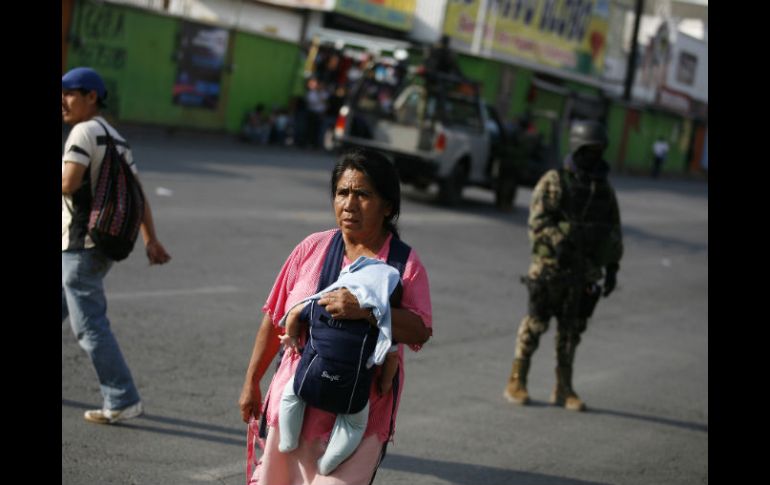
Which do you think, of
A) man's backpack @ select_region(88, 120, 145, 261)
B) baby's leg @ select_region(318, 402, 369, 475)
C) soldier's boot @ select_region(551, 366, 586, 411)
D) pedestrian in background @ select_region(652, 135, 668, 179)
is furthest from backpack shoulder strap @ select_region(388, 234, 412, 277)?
pedestrian in background @ select_region(652, 135, 668, 179)

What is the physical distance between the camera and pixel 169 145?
23734 millimetres

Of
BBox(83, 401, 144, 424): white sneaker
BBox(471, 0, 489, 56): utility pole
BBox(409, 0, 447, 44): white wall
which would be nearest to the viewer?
BBox(83, 401, 144, 424): white sneaker

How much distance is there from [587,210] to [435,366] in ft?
5.88

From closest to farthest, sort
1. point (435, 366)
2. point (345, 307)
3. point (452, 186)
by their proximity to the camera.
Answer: point (345, 307), point (435, 366), point (452, 186)

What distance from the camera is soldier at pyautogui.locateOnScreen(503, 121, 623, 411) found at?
753 centimetres

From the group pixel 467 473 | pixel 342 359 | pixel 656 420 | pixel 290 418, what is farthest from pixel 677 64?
pixel 290 418

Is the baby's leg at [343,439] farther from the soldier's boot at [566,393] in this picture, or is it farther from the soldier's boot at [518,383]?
the soldier's boot at [566,393]

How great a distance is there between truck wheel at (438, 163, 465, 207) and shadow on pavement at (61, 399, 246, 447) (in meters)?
13.7

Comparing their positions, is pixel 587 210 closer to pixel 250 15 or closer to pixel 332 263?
pixel 332 263

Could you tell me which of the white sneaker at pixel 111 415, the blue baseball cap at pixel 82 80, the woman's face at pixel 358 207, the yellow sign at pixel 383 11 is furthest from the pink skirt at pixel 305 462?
the yellow sign at pixel 383 11

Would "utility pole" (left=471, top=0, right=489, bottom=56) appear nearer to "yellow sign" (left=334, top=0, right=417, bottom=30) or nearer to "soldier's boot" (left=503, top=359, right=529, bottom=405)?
"yellow sign" (left=334, top=0, right=417, bottom=30)

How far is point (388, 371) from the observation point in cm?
377

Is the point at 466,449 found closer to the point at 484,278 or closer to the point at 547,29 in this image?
the point at 484,278
